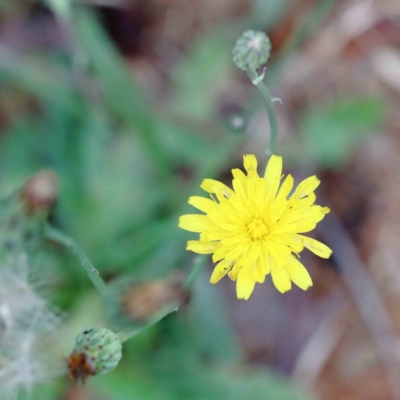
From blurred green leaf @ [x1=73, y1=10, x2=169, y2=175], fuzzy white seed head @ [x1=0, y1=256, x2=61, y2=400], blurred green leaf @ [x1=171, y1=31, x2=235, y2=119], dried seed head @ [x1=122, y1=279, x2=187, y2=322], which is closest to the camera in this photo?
dried seed head @ [x1=122, y1=279, x2=187, y2=322]

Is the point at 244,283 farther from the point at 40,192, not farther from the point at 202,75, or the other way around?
the point at 202,75

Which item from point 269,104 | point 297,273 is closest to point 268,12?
point 269,104

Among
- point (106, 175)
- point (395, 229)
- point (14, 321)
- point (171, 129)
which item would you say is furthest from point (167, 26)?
point (14, 321)

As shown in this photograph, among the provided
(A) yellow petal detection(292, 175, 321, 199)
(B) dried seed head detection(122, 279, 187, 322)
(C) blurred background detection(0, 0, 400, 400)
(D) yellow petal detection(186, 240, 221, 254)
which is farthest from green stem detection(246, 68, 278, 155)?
(C) blurred background detection(0, 0, 400, 400)

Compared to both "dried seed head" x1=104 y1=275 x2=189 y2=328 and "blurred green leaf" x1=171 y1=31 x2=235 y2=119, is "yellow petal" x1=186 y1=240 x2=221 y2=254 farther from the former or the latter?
"blurred green leaf" x1=171 y1=31 x2=235 y2=119

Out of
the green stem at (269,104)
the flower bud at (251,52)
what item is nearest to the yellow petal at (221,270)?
the green stem at (269,104)

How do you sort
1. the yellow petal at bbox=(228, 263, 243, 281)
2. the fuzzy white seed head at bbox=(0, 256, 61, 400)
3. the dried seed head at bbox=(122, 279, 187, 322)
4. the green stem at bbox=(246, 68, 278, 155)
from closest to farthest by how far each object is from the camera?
the green stem at bbox=(246, 68, 278, 155) → the yellow petal at bbox=(228, 263, 243, 281) → the dried seed head at bbox=(122, 279, 187, 322) → the fuzzy white seed head at bbox=(0, 256, 61, 400)

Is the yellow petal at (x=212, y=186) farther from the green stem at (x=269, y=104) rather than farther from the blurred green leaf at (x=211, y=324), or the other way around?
the blurred green leaf at (x=211, y=324)

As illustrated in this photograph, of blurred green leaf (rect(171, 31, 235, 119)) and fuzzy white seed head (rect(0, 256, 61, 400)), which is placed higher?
blurred green leaf (rect(171, 31, 235, 119))
